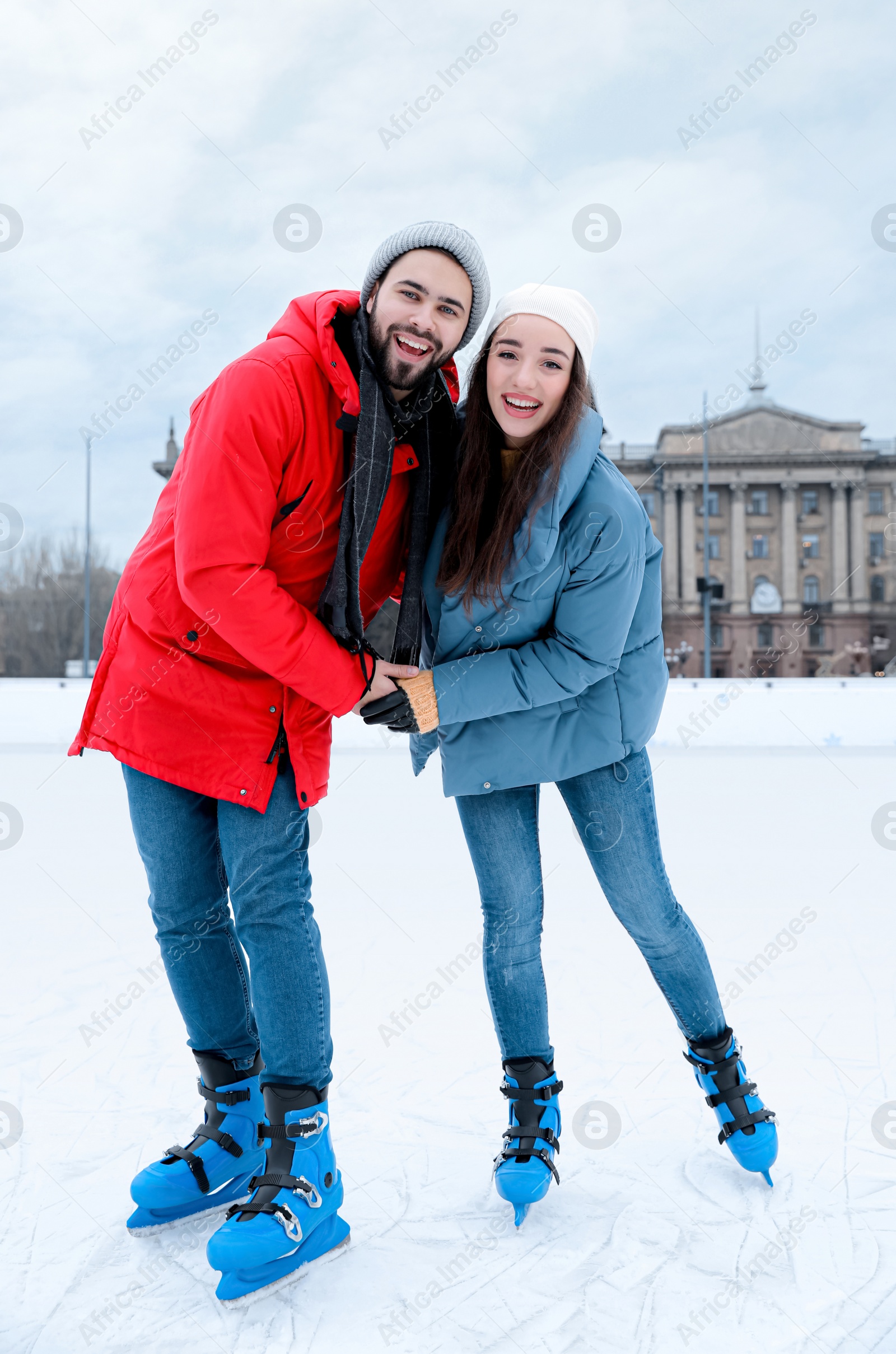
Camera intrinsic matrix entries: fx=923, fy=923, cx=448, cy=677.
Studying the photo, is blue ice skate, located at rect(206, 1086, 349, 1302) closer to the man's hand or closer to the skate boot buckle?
the skate boot buckle

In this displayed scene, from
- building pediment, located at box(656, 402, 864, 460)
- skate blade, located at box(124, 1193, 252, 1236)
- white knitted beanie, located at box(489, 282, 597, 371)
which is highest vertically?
building pediment, located at box(656, 402, 864, 460)

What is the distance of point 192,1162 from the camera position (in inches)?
59.4

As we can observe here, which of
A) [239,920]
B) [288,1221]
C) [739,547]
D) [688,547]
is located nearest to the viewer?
[288,1221]

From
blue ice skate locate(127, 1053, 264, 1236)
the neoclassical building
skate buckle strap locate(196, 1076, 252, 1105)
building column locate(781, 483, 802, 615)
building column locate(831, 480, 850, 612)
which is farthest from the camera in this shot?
building column locate(781, 483, 802, 615)

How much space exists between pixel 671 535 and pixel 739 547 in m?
3.28

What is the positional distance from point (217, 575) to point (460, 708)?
46 centimetres

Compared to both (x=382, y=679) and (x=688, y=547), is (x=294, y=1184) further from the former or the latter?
(x=688, y=547)

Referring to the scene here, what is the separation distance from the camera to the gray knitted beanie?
1.46 metres

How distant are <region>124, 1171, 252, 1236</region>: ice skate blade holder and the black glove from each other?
29.1 inches

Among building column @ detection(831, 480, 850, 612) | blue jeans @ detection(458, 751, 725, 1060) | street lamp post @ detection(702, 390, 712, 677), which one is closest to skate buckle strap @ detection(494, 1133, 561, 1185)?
blue jeans @ detection(458, 751, 725, 1060)

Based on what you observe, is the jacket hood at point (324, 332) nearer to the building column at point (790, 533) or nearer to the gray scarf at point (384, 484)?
the gray scarf at point (384, 484)

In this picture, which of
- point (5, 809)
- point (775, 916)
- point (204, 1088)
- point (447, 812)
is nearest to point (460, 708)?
point (204, 1088)

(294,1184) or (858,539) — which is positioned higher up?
(858,539)

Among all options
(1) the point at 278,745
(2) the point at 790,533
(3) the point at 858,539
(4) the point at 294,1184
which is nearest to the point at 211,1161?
(4) the point at 294,1184
